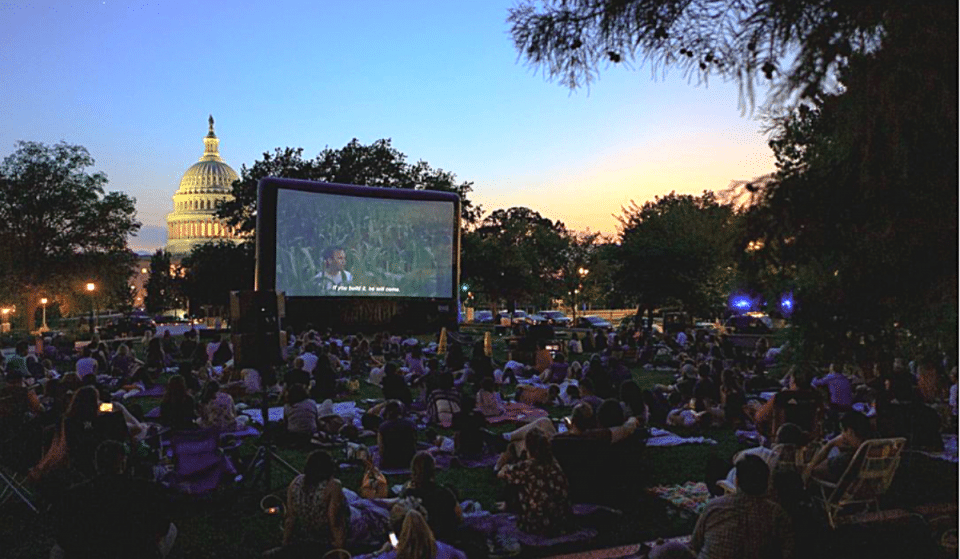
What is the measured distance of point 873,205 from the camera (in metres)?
3.55

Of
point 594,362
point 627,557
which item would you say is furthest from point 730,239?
point 594,362

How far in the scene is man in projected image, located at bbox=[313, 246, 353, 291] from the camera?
1193 inches

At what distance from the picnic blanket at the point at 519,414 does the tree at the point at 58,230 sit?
122 ft

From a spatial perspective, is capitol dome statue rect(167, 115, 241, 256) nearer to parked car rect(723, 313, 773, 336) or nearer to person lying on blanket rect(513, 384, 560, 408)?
Result: parked car rect(723, 313, 773, 336)

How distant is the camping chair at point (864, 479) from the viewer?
6.29 metres

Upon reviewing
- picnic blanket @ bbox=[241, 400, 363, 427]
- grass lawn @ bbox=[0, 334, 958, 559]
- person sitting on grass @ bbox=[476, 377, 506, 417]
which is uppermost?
person sitting on grass @ bbox=[476, 377, 506, 417]

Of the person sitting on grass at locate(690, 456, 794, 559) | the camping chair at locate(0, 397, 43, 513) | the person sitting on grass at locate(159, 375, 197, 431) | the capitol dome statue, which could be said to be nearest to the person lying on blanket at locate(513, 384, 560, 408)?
the person sitting on grass at locate(159, 375, 197, 431)

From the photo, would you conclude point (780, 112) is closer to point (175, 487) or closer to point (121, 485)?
point (121, 485)

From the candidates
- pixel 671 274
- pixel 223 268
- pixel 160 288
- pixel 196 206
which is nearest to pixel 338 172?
pixel 223 268

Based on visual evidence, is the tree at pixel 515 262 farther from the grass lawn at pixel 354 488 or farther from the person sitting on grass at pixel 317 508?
the person sitting on grass at pixel 317 508

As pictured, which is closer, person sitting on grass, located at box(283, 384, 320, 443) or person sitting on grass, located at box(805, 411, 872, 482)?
person sitting on grass, located at box(805, 411, 872, 482)

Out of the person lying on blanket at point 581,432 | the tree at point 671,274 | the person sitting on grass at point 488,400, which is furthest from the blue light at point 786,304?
the tree at point 671,274

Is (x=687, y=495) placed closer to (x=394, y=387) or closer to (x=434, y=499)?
(x=434, y=499)

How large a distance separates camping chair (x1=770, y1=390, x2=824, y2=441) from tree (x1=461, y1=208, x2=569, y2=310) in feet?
127
